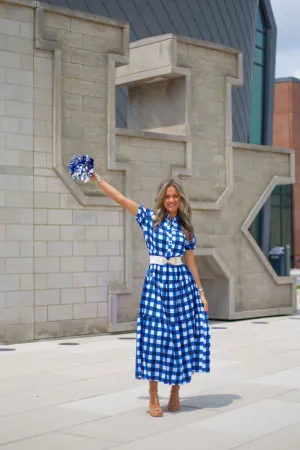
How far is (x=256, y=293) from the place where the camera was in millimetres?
16781

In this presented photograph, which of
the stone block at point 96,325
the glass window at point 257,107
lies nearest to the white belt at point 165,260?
the stone block at point 96,325

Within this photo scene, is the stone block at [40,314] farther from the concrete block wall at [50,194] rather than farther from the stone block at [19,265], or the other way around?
the stone block at [19,265]

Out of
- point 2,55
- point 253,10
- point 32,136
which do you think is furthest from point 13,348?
point 253,10

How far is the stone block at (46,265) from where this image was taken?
13.2 m

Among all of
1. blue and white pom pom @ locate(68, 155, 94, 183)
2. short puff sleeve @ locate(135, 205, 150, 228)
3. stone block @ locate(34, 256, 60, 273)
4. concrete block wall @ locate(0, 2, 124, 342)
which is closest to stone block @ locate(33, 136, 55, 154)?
concrete block wall @ locate(0, 2, 124, 342)

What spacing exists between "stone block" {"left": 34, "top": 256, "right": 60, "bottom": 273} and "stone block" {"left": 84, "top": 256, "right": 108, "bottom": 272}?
606 millimetres

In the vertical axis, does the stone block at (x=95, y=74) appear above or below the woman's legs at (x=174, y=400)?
above

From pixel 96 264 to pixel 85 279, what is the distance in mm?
341

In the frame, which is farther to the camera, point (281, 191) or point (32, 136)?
point (281, 191)

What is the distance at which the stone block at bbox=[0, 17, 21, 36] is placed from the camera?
511 inches

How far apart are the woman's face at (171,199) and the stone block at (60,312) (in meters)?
5.98

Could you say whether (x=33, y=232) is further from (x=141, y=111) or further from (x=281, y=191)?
(x=281, y=191)

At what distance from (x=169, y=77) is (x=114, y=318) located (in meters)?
4.73

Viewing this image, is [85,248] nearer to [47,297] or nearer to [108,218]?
[108,218]
